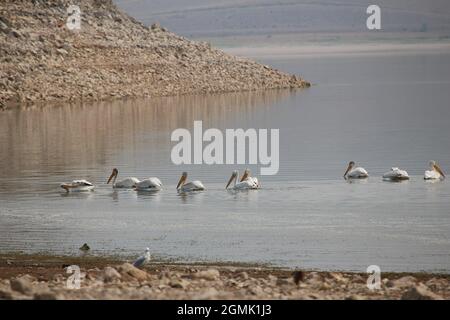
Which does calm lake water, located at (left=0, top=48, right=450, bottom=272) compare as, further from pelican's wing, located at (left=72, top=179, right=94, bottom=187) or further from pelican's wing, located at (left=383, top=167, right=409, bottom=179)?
pelican's wing, located at (left=383, top=167, right=409, bottom=179)

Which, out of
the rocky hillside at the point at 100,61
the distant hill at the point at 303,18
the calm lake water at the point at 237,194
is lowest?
the calm lake water at the point at 237,194

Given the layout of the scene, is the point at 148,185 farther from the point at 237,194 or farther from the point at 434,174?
the point at 434,174

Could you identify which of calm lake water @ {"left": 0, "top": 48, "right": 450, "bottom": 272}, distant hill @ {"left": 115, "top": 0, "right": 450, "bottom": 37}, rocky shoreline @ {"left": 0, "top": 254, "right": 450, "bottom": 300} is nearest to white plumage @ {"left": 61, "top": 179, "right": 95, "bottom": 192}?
calm lake water @ {"left": 0, "top": 48, "right": 450, "bottom": 272}

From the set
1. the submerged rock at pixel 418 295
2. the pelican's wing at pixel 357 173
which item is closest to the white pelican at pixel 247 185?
the pelican's wing at pixel 357 173

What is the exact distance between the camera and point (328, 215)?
793 inches

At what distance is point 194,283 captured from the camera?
1311 centimetres

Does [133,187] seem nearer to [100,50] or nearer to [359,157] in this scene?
[359,157]

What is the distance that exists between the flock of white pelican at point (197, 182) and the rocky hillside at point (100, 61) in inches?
968

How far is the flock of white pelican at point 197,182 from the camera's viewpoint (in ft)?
77.1

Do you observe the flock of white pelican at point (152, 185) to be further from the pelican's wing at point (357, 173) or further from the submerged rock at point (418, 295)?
the submerged rock at point (418, 295)

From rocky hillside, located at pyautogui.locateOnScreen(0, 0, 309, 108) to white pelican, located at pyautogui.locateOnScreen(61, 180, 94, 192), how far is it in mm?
24638

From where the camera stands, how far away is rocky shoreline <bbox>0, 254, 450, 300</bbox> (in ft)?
39.4
